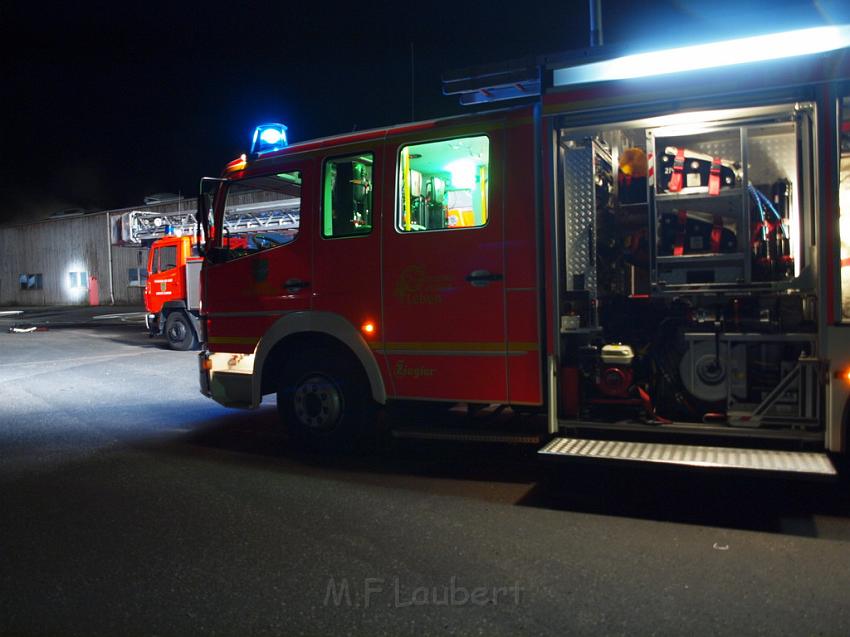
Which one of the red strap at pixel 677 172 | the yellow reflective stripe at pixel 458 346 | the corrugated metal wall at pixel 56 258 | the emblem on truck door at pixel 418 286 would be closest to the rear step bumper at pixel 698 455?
the yellow reflective stripe at pixel 458 346

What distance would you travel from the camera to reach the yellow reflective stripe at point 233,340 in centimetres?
653

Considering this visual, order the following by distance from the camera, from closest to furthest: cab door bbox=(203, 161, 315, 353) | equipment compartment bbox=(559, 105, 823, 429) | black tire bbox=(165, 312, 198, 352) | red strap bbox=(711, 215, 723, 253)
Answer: equipment compartment bbox=(559, 105, 823, 429)
red strap bbox=(711, 215, 723, 253)
cab door bbox=(203, 161, 315, 353)
black tire bbox=(165, 312, 198, 352)

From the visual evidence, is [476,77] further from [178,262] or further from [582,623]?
[178,262]

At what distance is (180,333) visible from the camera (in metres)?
17.1

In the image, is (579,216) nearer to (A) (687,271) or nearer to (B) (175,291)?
(A) (687,271)

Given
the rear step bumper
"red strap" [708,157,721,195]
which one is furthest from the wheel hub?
"red strap" [708,157,721,195]

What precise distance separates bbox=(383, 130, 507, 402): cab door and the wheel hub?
26.5 inches

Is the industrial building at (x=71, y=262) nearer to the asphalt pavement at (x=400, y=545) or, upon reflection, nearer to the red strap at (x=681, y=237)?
the asphalt pavement at (x=400, y=545)

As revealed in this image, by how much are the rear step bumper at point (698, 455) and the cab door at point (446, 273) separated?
0.77 m

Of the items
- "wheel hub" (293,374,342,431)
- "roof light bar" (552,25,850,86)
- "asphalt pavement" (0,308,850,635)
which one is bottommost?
"asphalt pavement" (0,308,850,635)

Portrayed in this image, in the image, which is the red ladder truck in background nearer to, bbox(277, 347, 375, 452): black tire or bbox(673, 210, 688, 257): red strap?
bbox(277, 347, 375, 452): black tire

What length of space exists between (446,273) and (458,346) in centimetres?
59

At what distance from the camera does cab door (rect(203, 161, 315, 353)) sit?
6.27m

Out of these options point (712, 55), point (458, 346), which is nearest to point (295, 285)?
point (458, 346)
